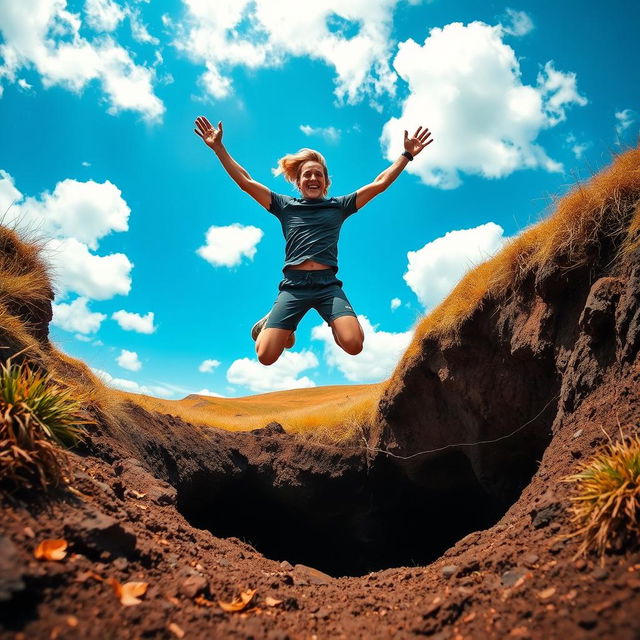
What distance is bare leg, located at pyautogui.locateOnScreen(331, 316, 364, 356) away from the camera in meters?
5.34

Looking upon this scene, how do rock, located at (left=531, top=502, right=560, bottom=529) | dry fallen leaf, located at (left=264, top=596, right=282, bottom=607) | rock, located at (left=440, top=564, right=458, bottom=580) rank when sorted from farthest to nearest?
rock, located at (left=440, top=564, right=458, bottom=580) < rock, located at (left=531, top=502, right=560, bottom=529) < dry fallen leaf, located at (left=264, top=596, right=282, bottom=607)

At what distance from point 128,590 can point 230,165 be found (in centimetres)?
486

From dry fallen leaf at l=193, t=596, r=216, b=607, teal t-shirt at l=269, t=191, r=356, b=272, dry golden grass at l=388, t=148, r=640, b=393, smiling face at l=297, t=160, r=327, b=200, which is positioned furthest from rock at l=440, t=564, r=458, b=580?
smiling face at l=297, t=160, r=327, b=200

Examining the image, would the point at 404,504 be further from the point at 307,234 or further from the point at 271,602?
the point at 271,602

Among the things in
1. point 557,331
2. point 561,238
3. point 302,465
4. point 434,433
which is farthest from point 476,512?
point 561,238

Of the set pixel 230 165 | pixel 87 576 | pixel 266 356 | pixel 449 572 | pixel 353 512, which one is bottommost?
pixel 353 512

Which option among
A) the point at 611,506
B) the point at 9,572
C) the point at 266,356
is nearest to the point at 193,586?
the point at 9,572

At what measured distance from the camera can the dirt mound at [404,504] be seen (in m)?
2.51

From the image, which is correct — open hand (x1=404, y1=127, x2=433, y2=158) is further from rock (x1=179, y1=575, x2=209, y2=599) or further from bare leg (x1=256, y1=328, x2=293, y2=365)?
rock (x1=179, y1=575, x2=209, y2=599)

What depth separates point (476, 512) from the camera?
11.7 meters

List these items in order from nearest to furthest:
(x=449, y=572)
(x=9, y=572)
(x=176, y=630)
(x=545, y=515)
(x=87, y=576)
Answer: (x=9, y=572)
(x=176, y=630)
(x=87, y=576)
(x=545, y=515)
(x=449, y=572)

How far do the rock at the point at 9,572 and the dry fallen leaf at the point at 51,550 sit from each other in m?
0.17

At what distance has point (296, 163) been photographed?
20.9 ft

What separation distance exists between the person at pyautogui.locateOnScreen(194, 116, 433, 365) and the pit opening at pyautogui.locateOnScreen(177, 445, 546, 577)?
6.37 meters
